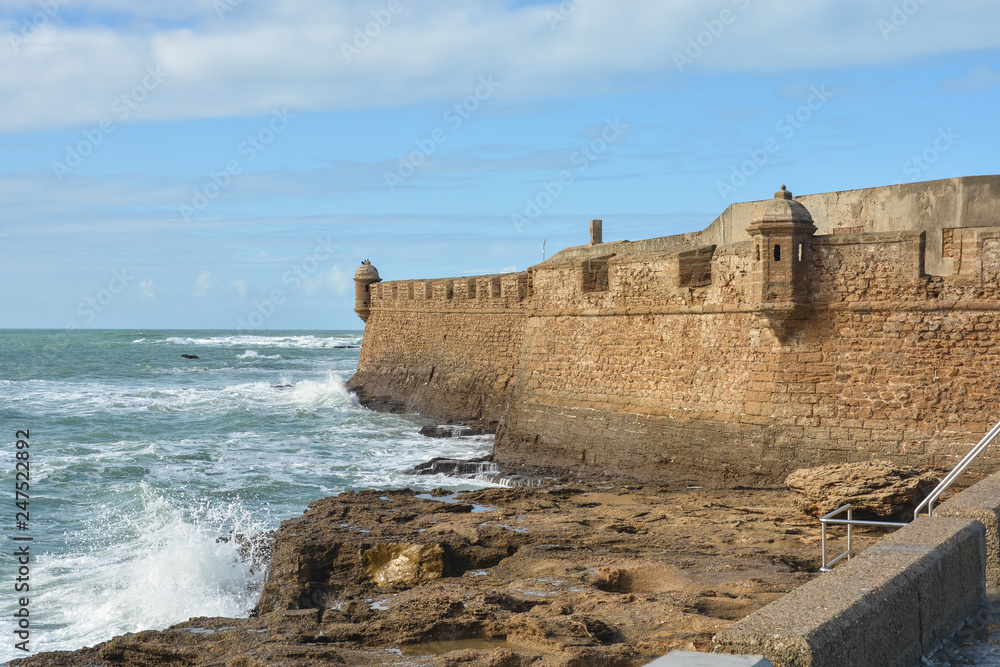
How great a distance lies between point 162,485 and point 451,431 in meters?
6.60

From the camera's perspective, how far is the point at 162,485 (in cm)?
1580

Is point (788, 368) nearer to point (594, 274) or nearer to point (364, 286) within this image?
point (594, 274)

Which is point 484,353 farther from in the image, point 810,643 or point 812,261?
point 810,643

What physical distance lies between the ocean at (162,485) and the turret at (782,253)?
18.6 ft

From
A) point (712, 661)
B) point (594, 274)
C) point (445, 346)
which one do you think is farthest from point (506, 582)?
point (445, 346)

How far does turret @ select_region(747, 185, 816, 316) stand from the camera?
11031 millimetres

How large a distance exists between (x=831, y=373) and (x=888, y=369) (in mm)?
662

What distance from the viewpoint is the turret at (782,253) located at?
1103 centimetres

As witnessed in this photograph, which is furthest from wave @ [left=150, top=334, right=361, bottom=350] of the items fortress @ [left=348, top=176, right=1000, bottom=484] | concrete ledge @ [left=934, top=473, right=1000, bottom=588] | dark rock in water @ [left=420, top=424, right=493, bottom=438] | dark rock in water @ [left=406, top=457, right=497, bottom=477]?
concrete ledge @ [left=934, top=473, right=1000, bottom=588]

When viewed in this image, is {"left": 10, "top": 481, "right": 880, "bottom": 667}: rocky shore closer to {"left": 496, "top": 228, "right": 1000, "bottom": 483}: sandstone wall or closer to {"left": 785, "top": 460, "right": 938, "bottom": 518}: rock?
{"left": 785, "top": 460, "right": 938, "bottom": 518}: rock

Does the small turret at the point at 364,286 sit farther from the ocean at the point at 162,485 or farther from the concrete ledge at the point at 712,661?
the concrete ledge at the point at 712,661

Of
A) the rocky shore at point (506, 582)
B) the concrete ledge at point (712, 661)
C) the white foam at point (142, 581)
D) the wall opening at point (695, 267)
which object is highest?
the wall opening at point (695, 267)

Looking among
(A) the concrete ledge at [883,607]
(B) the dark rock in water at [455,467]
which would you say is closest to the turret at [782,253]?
(B) the dark rock in water at [455,467]

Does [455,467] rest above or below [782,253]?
below
